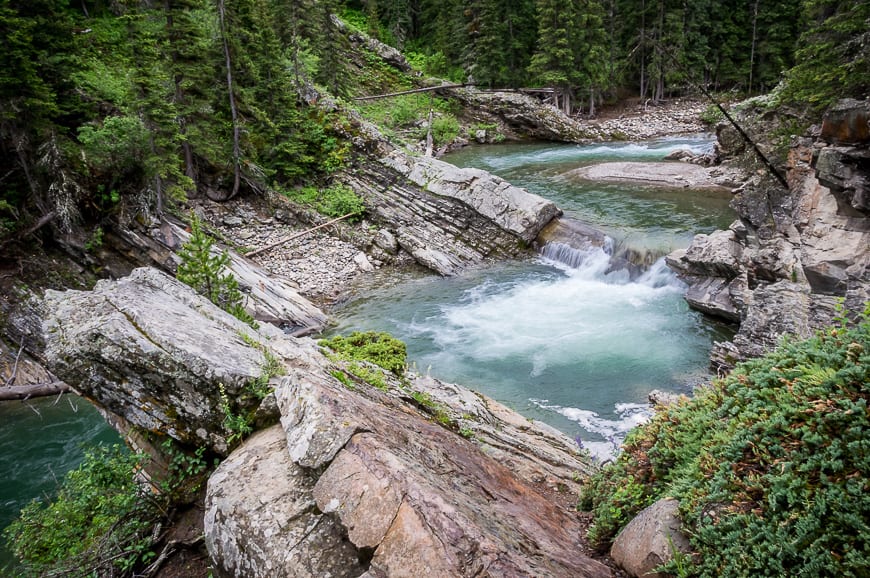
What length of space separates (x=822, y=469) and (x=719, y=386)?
1.78 meters

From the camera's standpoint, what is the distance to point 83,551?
17.3ft

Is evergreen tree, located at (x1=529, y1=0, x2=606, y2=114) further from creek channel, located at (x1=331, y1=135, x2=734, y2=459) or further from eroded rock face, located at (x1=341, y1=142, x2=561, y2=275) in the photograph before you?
eroded rock face, located at (x1=341, y1=142, x2=561, y2=275)

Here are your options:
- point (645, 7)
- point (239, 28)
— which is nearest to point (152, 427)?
point (239, 28)

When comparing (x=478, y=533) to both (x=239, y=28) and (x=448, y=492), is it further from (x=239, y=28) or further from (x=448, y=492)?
(x=239, y=28)

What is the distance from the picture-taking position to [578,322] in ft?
52.5

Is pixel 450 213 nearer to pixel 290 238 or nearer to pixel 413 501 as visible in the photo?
pixel 290 238

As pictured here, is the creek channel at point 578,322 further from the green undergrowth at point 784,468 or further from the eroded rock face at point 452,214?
the green undergrowth at point 784,468

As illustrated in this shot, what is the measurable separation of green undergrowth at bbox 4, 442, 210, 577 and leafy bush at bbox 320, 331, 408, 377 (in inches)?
169

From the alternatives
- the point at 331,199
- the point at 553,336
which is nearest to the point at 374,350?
the point at 553,336

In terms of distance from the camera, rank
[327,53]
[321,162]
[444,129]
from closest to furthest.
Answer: [321,162]
[327,53]
[444,129]

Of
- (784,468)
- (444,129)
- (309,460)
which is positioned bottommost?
(309,460)

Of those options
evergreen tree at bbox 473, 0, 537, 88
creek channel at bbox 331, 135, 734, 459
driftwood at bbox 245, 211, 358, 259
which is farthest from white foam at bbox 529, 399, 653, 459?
evergreen tree at bbox 473, 0, 537, 88

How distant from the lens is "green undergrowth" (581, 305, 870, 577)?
3123mm

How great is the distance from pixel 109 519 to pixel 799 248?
49.1ft
